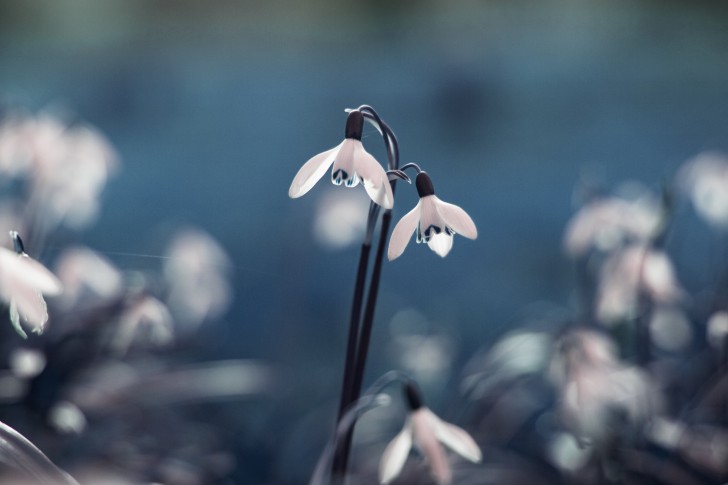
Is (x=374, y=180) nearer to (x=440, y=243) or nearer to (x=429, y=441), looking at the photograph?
(x=440, y=243)

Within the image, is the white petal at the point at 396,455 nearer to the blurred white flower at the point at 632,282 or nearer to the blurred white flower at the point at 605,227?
the blurred white flower at the point at 632,282

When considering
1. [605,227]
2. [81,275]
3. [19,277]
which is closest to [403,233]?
[19,277]

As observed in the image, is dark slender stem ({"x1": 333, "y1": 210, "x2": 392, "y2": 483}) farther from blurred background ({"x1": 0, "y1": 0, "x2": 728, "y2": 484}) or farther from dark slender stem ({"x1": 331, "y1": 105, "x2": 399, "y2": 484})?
blurred background ({"x1": 0, "y1": 0, "x2": 728, "y2": 484})

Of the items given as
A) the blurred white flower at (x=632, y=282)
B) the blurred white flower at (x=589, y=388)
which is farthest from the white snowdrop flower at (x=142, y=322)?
the blurred white flower at (x=632, y=282)

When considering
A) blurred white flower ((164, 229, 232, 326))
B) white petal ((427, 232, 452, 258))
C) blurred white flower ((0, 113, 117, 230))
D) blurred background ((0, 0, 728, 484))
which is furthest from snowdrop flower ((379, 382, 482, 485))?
blurred background ((0, 0, 728, 484))

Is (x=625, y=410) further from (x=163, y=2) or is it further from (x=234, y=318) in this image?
(x=163, y=2)

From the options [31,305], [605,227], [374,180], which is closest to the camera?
[31,305]
